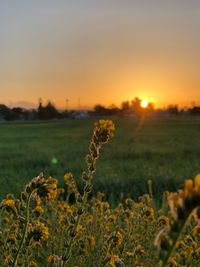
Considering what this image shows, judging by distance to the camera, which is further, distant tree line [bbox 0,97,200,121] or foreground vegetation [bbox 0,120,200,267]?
distant tree line [bbox 0,97,200,121]

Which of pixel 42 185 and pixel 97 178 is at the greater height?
pixel 42 185

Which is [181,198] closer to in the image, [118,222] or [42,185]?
[42,185]

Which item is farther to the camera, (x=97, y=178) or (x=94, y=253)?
(x=97, y=178)

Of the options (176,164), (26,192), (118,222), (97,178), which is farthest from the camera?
(176,164)

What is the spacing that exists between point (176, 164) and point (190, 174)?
9.47 ft

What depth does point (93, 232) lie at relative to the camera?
13.0 feet

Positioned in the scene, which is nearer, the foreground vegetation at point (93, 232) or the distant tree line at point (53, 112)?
the foreground vegetation at point (93, 232)

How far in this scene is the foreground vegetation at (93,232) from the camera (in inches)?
32.3

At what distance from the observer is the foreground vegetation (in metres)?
0.82

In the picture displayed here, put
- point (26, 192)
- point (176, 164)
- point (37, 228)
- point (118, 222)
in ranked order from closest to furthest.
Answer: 1. point (26, 192)
2. point (37, 228)
3. point (118, 222)
4. point (176, 164)

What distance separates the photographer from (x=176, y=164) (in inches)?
560

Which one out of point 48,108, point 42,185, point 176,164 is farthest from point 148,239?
point 48,108

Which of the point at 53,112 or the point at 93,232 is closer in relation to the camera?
the point at 93,232

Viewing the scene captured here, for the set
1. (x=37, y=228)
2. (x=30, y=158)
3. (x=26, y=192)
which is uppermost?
(x=26, y=192)
